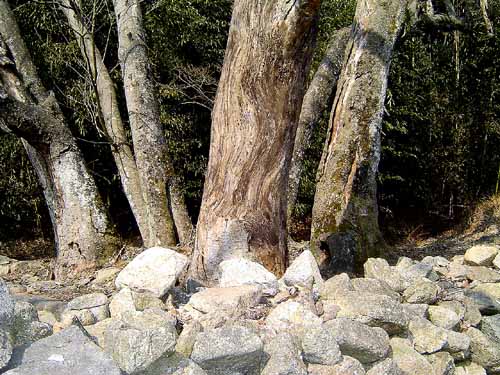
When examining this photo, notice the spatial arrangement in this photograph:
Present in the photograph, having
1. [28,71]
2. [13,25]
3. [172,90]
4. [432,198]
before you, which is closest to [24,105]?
[28,71]

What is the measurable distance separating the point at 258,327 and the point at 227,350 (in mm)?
262

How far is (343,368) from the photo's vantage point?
1976mm

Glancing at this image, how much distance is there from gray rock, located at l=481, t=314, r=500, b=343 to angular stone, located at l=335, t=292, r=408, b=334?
75 centimetres

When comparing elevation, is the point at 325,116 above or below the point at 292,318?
above

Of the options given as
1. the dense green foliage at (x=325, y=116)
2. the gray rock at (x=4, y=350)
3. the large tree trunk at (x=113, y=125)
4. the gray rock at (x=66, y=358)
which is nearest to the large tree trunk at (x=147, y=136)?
the large tree trunk at (x=113, y=125)

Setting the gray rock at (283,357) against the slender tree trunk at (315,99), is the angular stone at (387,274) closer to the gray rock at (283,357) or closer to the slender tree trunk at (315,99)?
the gray rock at (283,357)

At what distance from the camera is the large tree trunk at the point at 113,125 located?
519cm

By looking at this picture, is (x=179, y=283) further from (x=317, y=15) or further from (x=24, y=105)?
(x=24, y=105)

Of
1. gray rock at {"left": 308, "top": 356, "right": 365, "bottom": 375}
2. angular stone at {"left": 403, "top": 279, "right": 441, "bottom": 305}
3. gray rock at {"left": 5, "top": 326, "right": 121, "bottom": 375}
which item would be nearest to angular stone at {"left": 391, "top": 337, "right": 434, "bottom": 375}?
gray rock at {"left": 308, "top": 356, "right": 365, "bottom": 375}

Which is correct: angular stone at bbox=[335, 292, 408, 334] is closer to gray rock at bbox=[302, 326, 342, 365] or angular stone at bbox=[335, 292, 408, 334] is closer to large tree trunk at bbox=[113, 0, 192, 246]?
gray rock at bbox=[302, 326, 342, 365]

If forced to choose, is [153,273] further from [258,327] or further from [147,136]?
[147,136]

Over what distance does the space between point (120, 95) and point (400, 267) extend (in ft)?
15.5

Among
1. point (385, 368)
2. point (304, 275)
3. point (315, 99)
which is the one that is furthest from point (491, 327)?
point (315, 99)

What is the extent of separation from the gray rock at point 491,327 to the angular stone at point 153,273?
5.31 ft
